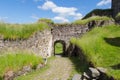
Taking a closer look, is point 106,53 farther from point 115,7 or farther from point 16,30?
point 115,7

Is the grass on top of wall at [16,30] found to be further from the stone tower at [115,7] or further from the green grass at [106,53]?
the stone tower at [115,7]

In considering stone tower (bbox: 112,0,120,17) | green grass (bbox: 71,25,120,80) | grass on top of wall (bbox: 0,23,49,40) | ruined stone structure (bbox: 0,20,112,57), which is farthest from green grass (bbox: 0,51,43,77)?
stone tower (bbox: 112,0,120,17)

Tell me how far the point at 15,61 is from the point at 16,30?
→ 3144 millimetres

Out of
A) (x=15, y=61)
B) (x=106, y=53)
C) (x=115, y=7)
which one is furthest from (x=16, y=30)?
(x=115, y=7)

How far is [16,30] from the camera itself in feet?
59.9

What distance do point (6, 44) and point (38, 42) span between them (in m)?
5.34

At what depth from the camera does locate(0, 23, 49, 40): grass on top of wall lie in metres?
17.3

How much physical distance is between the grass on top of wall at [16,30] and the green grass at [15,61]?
1.26m

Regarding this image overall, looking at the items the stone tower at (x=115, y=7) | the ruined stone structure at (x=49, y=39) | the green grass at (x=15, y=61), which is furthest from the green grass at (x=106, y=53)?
the stone tower at (x=115, y=7)

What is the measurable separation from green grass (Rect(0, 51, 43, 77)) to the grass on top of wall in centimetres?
126

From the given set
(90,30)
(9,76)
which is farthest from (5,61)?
(90,30)

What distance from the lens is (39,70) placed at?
17469mm

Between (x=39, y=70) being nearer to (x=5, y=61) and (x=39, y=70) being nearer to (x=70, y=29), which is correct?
(x=5, y=61)

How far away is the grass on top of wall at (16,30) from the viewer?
17.3 m
